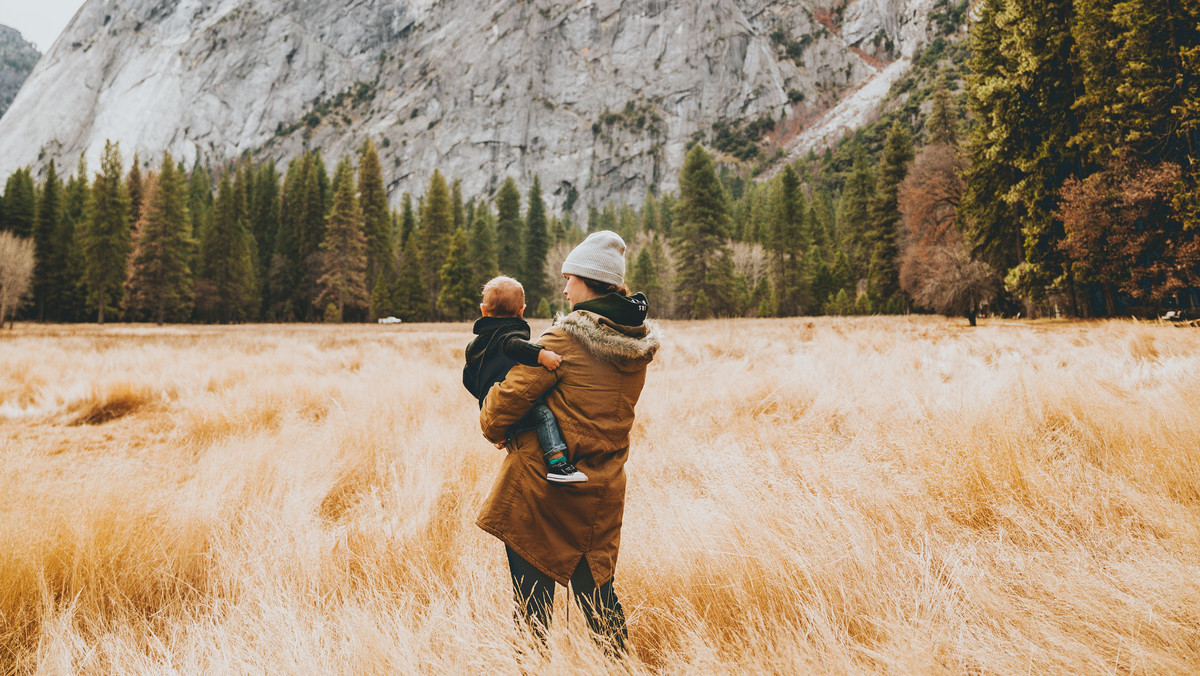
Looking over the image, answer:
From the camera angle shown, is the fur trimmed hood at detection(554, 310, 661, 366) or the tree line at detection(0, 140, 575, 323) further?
the tree line at detection(0, 140, 575, 323)

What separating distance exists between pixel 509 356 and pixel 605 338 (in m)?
0.34

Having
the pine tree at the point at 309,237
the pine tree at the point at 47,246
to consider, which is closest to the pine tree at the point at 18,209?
the pine tree at the point at 47,246

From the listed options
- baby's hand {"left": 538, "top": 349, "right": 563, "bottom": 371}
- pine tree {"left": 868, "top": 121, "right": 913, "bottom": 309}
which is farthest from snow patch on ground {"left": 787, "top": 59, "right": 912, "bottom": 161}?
baby's hand {"left": 538, "top": 349, "right": 563, "bottom": 371}

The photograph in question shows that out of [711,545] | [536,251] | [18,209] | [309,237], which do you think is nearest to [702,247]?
[536,251]

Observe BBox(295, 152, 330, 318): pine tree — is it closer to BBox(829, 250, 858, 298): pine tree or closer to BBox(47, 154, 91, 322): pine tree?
BBox(47, 154, 91, 322): pine tree

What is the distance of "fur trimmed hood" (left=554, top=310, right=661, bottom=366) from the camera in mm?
1662

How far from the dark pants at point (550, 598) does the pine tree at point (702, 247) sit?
1546 inches

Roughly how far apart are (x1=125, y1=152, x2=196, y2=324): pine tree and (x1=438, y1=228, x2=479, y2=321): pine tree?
63.2 ft

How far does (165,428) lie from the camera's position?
6.21 meters

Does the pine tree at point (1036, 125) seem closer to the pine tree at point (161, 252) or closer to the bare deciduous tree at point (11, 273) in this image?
the pine tree at point (161, 252)

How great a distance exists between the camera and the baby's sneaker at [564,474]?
1567 mm

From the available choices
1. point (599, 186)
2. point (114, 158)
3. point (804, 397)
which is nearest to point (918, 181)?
point (804, 397)

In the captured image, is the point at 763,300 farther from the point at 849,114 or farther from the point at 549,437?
the point at 849,114

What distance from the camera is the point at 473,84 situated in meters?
138
